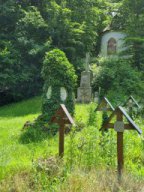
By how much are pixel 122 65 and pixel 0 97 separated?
736 cm

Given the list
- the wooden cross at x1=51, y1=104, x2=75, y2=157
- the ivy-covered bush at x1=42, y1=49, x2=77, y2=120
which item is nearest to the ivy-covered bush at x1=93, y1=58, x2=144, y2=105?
the ivy-covered bush at x1=42, y1=49, x2=77, y2=120

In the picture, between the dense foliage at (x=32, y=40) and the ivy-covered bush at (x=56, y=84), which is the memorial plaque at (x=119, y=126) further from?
the dense foliage at (x=32, y=40)

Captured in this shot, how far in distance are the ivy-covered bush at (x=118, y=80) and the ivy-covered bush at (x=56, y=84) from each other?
6.09 m

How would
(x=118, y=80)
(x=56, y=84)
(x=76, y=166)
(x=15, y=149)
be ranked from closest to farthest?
(x=76, y=166)
(x=15, y=149)
(x=56, y=84)
(x=118, y=80)

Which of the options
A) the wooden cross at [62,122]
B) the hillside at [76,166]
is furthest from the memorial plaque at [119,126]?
the wooden cross at [62,122]

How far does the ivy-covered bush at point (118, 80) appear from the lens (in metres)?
19.0

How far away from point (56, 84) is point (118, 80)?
917 cm

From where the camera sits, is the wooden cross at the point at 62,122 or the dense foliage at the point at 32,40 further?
the dense foliage at the point at 32,40

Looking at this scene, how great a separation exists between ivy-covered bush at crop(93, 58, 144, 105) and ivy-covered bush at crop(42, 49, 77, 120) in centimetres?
609

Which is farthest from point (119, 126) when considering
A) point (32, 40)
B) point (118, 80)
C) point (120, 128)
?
point (32, 40)

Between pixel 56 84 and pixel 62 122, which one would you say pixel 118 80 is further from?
pixel 62 122

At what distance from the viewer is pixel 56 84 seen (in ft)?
37.7

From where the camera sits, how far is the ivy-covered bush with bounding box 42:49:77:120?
1132 cm

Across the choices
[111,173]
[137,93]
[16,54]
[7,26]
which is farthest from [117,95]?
[111,173]
